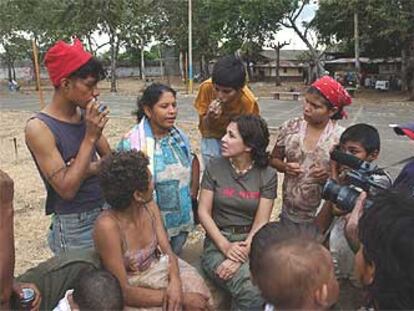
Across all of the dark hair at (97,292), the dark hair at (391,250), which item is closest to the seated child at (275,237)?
the dark hair at (391,250)

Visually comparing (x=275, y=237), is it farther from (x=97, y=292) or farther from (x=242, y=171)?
(x=242, y=171)

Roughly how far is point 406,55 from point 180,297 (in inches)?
1094

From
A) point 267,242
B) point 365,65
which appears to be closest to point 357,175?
point 267,242

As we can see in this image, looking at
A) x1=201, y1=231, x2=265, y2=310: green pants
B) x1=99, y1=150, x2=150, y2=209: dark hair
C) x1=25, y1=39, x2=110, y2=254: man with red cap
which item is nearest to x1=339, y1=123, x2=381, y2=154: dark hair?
x1=201, y1=231, x2=265, y2=310: green pants

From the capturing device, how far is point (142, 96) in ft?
9.71

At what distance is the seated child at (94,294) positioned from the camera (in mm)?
2049

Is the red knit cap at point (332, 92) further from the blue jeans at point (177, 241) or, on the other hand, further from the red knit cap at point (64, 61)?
the red knit cap at point (64, 61)

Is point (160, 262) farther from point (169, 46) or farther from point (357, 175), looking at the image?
point (169, 46)

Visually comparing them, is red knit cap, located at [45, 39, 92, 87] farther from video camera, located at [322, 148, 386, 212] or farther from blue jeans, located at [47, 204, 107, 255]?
video camera, located at [322, 148, 386, 212]

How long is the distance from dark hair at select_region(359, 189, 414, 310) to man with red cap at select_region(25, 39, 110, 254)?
1.33 metres

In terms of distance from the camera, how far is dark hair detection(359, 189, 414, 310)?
136cm

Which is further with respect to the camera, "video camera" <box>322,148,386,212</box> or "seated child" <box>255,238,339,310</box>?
"video camera" <box>322,148,386,212</box>

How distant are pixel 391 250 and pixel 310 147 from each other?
5.57 ft

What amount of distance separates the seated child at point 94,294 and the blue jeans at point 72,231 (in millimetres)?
420
